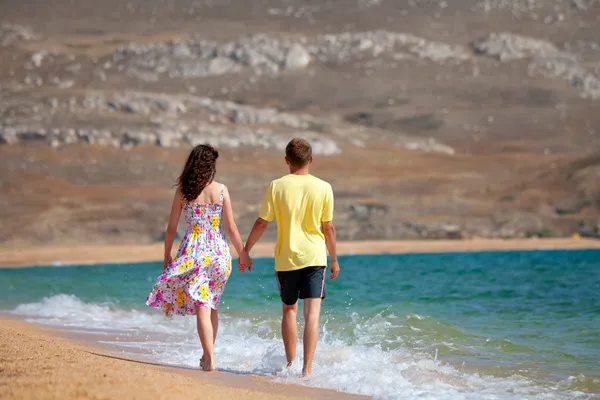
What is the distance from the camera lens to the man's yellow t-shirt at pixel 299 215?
25.3 feet

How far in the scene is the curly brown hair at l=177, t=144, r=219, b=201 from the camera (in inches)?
310

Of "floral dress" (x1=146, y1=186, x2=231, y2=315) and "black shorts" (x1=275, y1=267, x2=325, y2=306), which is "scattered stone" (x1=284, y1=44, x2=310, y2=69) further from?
"black shorts" (x1=275, y1=267, x2=325, y2=306)

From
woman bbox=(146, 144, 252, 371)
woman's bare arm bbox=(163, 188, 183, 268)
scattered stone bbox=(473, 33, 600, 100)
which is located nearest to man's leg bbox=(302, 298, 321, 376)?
woman bbox=(146, 144, 252, 371)

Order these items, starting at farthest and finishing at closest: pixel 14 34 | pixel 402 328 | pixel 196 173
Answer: pixel 14 34, pixel 402 328, pixel 196 173

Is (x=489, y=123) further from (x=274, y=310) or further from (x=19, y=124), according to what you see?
(x=274, y=310)

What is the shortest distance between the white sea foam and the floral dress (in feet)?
2.48

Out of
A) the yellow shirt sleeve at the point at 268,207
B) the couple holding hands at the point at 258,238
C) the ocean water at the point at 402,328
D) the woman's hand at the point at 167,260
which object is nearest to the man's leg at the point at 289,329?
the couple holding hands at the point at 258,238

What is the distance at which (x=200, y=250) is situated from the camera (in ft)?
26.0

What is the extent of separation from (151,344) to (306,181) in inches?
136

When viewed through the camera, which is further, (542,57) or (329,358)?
(542,57)

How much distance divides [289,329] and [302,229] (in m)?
0.75

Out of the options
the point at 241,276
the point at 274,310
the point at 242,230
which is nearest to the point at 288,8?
the point at 242,230

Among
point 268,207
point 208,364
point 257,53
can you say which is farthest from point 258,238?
point 257,53

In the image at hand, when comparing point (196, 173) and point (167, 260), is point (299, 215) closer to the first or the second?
point (196, 173)
